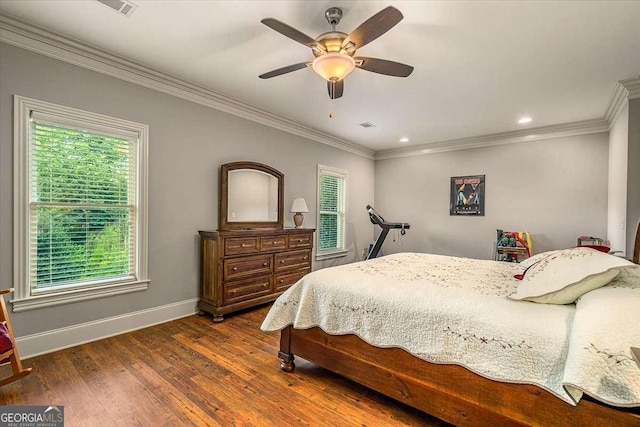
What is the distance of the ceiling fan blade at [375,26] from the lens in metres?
1.67

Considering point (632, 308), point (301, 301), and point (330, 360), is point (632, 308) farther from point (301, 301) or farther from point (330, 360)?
point (301, 301)

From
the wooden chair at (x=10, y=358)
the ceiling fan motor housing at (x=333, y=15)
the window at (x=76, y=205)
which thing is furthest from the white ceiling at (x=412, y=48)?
the wooden chair at (x=10, y=358)

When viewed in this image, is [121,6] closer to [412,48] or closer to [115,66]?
[115,66]

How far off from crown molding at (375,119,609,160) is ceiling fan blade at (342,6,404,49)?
4.17 m

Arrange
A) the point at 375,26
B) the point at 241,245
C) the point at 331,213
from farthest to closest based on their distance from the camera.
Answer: the point at 331,213 → the point at 241,245 → the point at 375,26

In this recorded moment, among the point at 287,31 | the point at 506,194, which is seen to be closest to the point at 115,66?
the point at 287,31

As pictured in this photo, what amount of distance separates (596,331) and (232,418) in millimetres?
1884

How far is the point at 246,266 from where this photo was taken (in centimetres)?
358

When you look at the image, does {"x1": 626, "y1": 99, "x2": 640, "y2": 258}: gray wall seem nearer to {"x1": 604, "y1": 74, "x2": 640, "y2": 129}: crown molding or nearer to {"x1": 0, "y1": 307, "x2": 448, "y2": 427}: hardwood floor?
{"x1": 604, "y1": 74, "x2": 640, "y2": 129}: crown molding

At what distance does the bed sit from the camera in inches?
47.3

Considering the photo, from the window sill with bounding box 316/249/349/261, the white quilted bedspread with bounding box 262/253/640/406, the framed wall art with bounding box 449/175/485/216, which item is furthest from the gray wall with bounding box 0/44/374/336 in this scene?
the framed wall art with bounding box 449/175/485/216

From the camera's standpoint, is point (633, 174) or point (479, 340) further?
point (633, 174)

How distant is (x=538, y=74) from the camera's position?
297cm

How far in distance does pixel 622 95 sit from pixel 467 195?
8.06 feet
